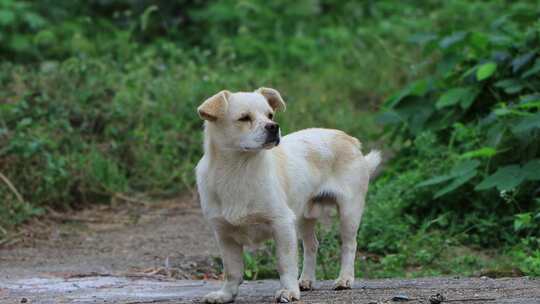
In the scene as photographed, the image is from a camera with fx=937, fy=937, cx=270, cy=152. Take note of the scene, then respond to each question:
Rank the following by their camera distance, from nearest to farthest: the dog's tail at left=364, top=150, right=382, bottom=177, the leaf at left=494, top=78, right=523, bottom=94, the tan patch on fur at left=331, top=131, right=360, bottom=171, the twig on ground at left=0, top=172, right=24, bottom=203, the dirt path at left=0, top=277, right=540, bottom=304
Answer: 1. the dirt path at left=0, top=277, right=540, bottom=304
2. the tan patch on fur at left=331, top=131, right=360, bottom=171
3. the dog's tail at left=364, top=150, right=382, bottom=177
4. the leaf at left=494, top=78, right=523, bottom=94
5. the twig on ground at left=0, top=172, right=24, bottom=203

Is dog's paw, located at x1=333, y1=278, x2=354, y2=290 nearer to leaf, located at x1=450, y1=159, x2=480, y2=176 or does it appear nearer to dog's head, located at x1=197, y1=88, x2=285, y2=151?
dog's head, located at x1=197, y1=88, x2=285, y2=151

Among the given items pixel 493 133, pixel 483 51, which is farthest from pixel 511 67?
pixel 493 133

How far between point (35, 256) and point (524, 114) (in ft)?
13.9

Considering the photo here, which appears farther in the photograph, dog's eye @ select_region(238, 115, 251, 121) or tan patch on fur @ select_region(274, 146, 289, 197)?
tan patch on fur @ select_region(274, 146, 289, 197)

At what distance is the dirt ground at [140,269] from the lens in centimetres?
510

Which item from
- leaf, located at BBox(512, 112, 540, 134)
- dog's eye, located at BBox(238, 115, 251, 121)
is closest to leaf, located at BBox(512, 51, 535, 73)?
leaf, located at BBox(512, 112, 540, 134)

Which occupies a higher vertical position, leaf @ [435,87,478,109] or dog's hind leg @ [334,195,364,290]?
leaf @ [435,87,478,109]

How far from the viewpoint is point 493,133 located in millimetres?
8141

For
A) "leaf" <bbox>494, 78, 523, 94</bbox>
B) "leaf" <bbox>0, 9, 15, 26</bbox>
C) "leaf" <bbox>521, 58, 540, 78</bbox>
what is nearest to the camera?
"leaf" <bbox>521, 58, 540, 78</bbox>

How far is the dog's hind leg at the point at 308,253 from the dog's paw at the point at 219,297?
700 mm

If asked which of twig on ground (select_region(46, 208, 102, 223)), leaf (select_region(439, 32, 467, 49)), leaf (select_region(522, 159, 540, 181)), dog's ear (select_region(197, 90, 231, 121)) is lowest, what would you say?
twig on ground (select_region(46, 208, 102, 223))

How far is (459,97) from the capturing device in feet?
29.6

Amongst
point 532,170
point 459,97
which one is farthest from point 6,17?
point 532,170

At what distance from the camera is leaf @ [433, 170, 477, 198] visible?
7.81 m
